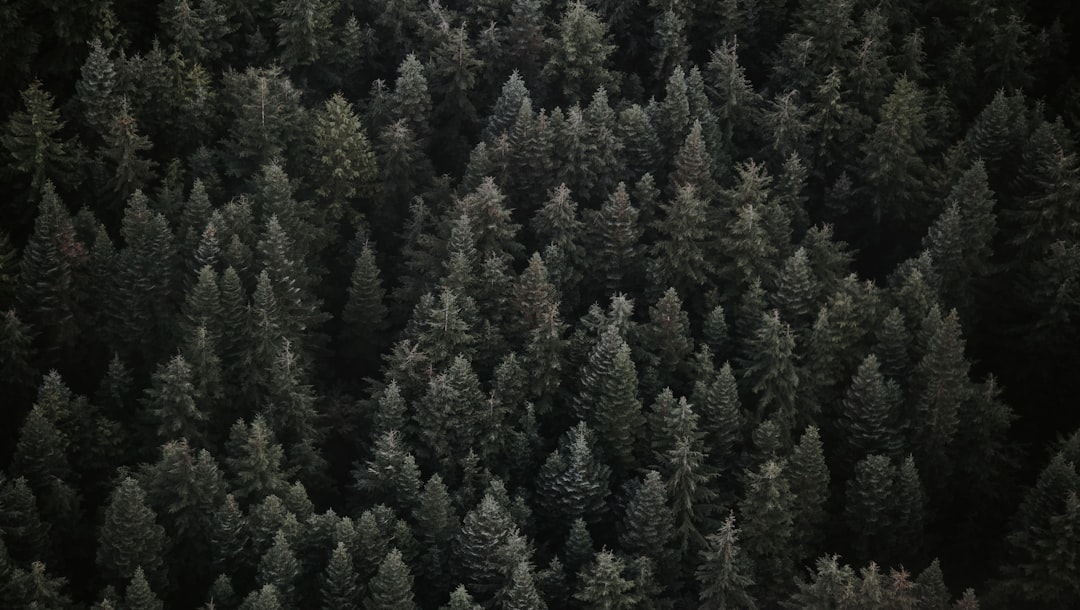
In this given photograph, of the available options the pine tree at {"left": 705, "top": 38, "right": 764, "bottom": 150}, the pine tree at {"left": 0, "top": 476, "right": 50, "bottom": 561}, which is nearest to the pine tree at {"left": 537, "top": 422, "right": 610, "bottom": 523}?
the pine tree at {"left": 705, "top": 38, "right": 764, "bottom": 150}

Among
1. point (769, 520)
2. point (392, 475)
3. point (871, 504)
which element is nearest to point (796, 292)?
point (871, 504)

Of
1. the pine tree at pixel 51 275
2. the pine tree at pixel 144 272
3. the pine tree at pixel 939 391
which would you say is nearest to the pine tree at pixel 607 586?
the pine tree at pixel 939 391

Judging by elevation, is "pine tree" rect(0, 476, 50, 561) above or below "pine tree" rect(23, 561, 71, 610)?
above

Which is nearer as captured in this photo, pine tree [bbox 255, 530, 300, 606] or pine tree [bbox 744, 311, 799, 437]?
pine tree [bbox 255, 530, 300, 606]

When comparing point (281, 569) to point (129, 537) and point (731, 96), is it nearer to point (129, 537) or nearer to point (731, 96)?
point (129, 537)

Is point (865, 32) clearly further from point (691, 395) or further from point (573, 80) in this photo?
point (691, 395)

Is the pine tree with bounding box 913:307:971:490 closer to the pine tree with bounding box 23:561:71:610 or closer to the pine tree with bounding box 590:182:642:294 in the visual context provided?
the pine tree with bounding box 590:182:642:294
